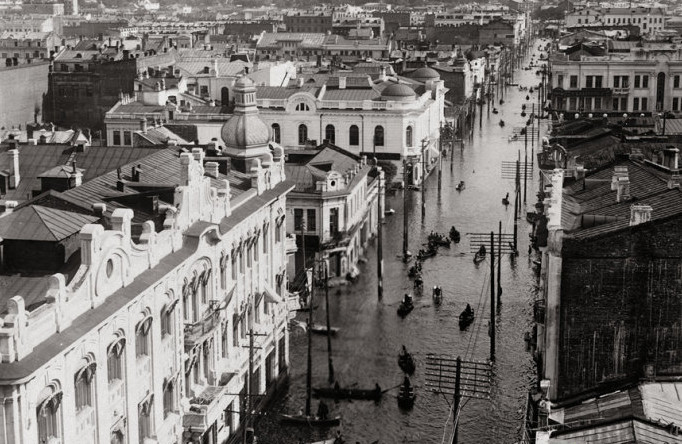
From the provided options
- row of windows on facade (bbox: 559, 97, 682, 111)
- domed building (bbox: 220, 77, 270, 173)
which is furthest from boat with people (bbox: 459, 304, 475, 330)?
row of windows on facade (bbox: 559, 97, 682, 111)

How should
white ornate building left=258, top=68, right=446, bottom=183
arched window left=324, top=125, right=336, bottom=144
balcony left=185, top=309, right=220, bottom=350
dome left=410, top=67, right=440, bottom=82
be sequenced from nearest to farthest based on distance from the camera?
balcony left=185, top=309, right=220, bottom=350 → white ornate building left=258, top=68, right=446, bottom=183 → arched window left=324, top=125, right=336, bottom=144 → dome left=410, top=67, right=440, bottom=82

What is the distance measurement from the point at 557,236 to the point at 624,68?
90.7m

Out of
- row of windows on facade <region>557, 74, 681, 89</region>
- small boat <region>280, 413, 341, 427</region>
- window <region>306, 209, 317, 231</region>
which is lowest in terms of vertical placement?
small boat <region>280, 413, 341, 427</region>

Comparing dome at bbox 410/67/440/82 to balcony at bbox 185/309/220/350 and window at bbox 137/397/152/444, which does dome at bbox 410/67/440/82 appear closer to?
balcony at bbox 185/309/220/350

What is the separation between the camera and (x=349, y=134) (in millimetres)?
107438

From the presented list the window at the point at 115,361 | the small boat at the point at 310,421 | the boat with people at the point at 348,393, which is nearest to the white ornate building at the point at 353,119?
the boat with people at the point at 348,393

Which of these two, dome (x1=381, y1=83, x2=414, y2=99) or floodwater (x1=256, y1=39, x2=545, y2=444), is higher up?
dome (x1=381, y1=83, x2=414, y2=99)

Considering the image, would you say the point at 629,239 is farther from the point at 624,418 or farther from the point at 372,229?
the point at 372,229

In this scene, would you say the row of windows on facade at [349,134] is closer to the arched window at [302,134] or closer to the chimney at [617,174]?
the arched window at [302,134]

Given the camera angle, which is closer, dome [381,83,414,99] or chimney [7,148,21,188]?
chimney [7,148,21,188]

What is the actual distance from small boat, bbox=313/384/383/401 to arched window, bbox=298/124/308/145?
58092mm

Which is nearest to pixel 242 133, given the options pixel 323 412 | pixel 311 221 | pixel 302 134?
pixel 323 412

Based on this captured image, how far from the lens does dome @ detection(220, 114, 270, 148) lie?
57000 mm

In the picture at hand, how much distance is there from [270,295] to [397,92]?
57355mm
